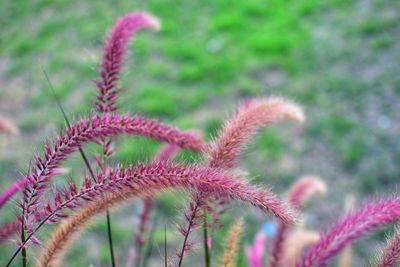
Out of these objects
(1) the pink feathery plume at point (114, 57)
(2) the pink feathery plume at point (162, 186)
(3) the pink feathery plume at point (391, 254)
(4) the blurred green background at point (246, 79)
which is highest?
(4) the blurred green background at point (246, 79)

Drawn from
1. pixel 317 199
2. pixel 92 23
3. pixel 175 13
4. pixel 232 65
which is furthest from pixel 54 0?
pixel 317 199

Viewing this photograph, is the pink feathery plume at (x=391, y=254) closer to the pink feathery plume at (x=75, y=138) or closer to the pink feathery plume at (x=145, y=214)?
the pink feathery plume at (x=75, y=138)

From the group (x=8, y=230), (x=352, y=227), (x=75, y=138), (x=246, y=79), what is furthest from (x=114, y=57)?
(x=246, y=79)

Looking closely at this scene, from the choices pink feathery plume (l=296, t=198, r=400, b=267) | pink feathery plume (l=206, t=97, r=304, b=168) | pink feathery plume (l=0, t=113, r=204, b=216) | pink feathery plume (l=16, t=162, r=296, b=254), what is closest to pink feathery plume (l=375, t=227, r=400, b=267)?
pink feathery plume (l=296, t=198, r=400, b=267)

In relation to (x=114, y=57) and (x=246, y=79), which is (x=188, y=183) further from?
(x=246, y=79)

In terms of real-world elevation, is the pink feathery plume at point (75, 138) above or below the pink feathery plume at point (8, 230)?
above

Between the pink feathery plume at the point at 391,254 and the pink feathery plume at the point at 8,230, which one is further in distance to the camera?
the pink feathery plume at the point at 8,230

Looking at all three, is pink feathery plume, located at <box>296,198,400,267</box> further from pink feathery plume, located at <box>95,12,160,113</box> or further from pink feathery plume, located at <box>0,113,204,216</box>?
pink feathery plume, located at <box>95,12,160,113</box>

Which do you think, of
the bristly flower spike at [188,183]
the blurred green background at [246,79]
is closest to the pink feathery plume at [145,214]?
the bristly flower spike at [188,183]
